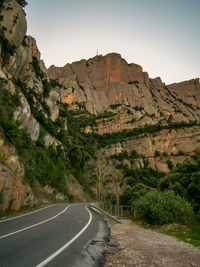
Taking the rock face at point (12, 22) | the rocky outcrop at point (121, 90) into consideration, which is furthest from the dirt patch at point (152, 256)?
the rocky outcrop at point (121, 90)

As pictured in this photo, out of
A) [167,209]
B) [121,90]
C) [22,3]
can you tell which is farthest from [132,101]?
[167,209]

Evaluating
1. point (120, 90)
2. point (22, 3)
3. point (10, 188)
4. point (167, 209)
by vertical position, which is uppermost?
point (120, 90)

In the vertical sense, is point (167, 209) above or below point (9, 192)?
below

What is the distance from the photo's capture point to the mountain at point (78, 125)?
94.0ft

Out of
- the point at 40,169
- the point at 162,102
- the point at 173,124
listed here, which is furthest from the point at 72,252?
the point at 162,102

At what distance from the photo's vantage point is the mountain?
2864 centimetres

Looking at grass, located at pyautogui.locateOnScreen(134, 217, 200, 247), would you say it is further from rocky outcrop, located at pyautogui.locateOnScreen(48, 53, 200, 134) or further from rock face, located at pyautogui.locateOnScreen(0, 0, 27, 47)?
rocky outcrop, located at pyautogui.locateOnScreen(48, 53, 200, 134)

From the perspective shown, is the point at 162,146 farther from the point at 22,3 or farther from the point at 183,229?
the point at 183,229

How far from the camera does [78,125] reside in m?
91.6

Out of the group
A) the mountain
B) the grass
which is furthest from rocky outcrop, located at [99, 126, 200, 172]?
the grass

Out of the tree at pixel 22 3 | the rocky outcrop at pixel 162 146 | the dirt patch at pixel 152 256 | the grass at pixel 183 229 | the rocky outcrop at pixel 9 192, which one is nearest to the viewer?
the dirt patch at pixel 152 256

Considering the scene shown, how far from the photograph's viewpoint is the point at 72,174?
50.9 meters

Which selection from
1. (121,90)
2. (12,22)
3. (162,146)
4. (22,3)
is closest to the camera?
(12,22)

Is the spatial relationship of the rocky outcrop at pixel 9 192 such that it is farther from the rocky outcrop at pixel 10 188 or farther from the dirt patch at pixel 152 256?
the dirt patch at pixel 152 256
